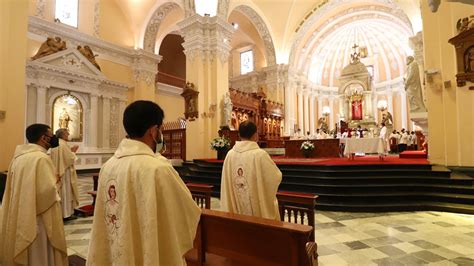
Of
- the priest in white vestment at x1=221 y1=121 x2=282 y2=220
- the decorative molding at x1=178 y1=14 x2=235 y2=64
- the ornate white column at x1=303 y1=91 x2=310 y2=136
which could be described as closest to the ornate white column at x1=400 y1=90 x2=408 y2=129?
the ornate white column at x1=303 y1=91 x2=310 y2=136

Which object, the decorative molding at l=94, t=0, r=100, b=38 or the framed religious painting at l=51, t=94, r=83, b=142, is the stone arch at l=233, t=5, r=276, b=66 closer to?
the decorative molding at l=94, t=0, r=100, b=38

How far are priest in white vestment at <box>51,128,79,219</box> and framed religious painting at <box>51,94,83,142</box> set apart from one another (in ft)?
27.1

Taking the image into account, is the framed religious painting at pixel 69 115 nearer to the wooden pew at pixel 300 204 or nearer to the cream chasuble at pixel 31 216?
the cream chasuble at pixel 31 216

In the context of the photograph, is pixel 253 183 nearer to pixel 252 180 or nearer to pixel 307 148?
pixel 252 180

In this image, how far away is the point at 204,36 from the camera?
11.9 m

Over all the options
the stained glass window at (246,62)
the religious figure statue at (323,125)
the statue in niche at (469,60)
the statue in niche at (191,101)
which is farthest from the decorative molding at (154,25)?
the statue in niche at (469,60)

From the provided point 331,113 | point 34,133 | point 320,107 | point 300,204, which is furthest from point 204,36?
point 331,113

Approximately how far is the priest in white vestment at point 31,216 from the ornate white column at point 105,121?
12462mm

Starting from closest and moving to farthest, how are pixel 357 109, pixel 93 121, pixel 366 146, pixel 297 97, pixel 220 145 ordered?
pixel 366 146 → pixel 220 145 → pixel 93 121 → pixel 297 97 → pixel 357 109

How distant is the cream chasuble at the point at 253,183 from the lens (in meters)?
2.86

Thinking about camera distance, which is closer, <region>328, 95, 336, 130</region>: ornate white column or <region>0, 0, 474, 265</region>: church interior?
<region>0, 0, 474, 265</region>: church interior

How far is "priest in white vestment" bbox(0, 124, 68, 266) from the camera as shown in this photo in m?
2.50

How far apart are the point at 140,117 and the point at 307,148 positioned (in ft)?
34.4

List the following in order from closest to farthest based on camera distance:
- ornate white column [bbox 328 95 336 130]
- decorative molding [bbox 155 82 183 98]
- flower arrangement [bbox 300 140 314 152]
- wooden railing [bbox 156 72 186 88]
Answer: flower arrangement [bbox 300 140 314 152] → decorative molding [bbox 155 82 183 98] → wooden railing [bbox 156 72 186 88] → ornate white column [bbox 328 95 336 130]
